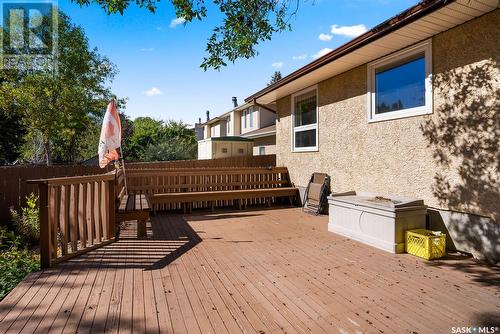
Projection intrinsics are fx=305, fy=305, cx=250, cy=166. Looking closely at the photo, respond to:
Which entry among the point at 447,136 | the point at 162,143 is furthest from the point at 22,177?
the point at 162,143

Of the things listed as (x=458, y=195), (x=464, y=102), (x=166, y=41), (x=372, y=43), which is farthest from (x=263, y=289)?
(x=166, y=41)

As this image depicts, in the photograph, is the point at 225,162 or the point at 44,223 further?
the point at 225,162

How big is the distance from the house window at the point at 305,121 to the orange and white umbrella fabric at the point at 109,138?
4.86m

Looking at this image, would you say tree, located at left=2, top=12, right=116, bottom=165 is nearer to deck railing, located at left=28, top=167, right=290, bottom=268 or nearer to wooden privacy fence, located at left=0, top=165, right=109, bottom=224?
wooden privacy fence, located at left=0, top=165, right=109, bottom=224

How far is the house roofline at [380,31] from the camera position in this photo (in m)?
3.99

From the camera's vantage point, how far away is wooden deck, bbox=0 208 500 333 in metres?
2.57

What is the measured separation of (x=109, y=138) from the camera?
5.56 m

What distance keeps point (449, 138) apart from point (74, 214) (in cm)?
558

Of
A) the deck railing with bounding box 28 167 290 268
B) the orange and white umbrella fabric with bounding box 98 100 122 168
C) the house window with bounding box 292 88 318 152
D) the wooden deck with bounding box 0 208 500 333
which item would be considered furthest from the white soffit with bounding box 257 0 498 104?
the deck railing with bounding box 28 167 290 268

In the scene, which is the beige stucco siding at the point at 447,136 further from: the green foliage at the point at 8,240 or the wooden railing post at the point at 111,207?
the green foliage at the point at 8,240

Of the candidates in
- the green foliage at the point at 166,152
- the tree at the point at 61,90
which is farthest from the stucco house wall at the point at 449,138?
the green foliage at the point at 166,152

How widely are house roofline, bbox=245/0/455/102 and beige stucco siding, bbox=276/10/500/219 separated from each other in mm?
809

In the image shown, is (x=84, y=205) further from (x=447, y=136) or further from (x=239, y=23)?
(x=447, y=136)

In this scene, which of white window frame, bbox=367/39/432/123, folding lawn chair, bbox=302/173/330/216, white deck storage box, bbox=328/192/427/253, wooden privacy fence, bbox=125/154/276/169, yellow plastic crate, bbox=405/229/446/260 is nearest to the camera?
yellow plastic crate, bbox=405/229/446/260
